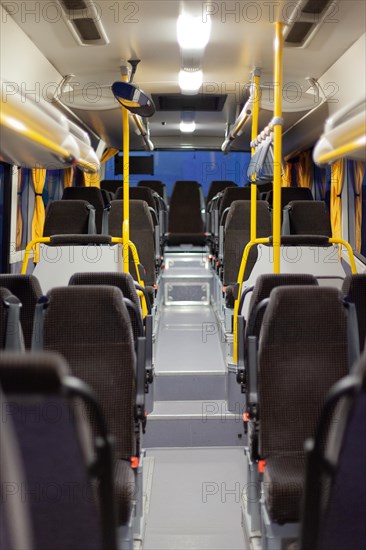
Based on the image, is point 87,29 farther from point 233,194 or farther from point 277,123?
point 233,194

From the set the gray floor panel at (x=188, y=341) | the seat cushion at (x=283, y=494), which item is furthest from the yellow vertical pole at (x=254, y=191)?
the seat cushion at (x=283, y=494)

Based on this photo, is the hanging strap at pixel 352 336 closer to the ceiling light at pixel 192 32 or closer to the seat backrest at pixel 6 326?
the seat backrest at pixel 6 326

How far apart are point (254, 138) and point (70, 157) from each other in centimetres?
334

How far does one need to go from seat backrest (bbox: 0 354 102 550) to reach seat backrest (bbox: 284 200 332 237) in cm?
493

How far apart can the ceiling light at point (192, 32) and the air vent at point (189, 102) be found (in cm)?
312

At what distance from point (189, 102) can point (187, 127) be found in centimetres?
193

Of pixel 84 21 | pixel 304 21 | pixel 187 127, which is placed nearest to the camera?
pixel 304 21

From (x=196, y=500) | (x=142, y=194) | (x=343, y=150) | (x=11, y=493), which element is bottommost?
(x=196, y=500)

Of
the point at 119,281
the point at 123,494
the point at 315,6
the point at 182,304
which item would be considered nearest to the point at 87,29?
Result: the point at 315,6

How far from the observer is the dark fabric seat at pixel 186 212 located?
35.4 feet

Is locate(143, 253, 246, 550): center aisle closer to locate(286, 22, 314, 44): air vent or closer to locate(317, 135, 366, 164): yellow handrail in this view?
locate(317, 135, 366, 164): yellow handrail

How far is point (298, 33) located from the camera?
19.3 ft

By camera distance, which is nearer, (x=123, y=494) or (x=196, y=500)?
(x=123, y=494)

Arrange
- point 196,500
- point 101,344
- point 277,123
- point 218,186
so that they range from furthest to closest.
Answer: point 218,186
point 277,123
point 196,500
point 101,344
